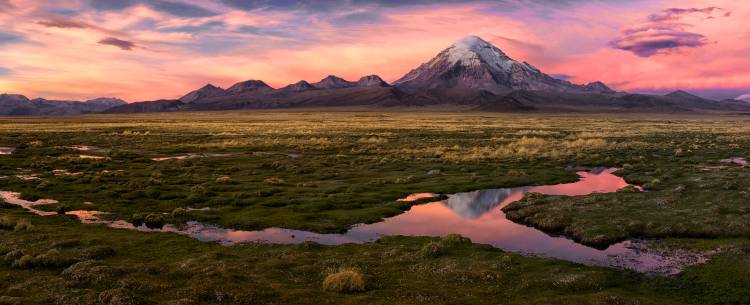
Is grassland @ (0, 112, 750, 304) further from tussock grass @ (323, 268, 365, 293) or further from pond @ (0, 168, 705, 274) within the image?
pond @ (0, 168, 705, 274)

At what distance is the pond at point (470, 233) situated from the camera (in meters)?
23.0

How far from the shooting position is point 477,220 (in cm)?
3231

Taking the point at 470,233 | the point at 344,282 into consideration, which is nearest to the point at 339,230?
the point at 470,233

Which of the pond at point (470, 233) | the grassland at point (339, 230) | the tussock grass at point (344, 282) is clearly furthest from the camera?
the pond at point (470, 233)

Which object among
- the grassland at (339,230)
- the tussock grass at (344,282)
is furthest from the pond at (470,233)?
the tussock grass at (344,282)

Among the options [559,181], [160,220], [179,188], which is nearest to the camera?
[160,220]

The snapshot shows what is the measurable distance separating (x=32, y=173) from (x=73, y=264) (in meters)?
37.3

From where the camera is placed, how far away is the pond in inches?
907

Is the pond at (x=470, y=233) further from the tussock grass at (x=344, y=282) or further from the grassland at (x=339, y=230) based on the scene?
the tussock grass at (x=344, y=282)

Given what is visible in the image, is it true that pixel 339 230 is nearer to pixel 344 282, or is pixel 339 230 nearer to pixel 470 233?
pixel 470 233

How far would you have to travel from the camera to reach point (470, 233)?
94.7 feet

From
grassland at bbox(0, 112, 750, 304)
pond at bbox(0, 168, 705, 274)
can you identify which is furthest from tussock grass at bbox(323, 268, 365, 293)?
pond at bbox(0, 168, 705, 274)

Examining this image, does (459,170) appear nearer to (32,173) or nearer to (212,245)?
(212,245)

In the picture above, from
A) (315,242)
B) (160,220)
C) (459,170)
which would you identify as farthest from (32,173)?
(459,170)
